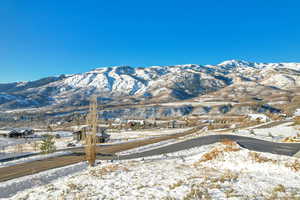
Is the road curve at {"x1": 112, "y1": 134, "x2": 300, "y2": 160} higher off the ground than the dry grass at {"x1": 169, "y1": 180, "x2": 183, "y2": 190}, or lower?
lower

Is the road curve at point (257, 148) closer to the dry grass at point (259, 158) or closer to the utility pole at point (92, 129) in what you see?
the dry grass at point (259, 158)

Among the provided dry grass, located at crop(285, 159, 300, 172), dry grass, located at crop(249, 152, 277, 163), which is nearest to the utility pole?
dry grass, located at crop(249, 152, 277, 163)

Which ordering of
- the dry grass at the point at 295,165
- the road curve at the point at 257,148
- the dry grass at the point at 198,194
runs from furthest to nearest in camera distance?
the road curve at the point at 257,148, the dry grass at the point at 295,165, the dry grass at the point at 198,194

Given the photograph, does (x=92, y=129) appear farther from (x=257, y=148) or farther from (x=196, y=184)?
(x=257, y=148)

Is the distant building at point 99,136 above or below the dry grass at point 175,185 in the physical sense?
below

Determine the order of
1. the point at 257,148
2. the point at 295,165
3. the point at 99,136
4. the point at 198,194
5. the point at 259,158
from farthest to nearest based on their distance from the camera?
the point at 99,136 → the point at 257,148 → the point at 259,158 → the point at 295,165 → the point at 198,194

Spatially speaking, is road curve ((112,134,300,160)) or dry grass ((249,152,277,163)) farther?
road curve ((112,134,300,160))

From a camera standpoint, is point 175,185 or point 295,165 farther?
point 295,165

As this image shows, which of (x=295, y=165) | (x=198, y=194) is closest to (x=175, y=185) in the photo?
(x=198, y=194)

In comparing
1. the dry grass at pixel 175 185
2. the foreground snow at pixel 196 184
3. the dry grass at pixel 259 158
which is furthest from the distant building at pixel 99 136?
→ the dry grass at pixel 175 185

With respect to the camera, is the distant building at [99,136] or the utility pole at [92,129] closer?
the utility pole at [92,129]

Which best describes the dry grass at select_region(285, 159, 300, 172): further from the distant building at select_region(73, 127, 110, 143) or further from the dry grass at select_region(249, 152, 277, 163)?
the distant building at select_region(73, 127, 110, 143)

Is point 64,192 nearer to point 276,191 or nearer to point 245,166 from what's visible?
point 276,191

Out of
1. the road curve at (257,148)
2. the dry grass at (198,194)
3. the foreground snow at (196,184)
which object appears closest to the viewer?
the dry grass at (198,194)
